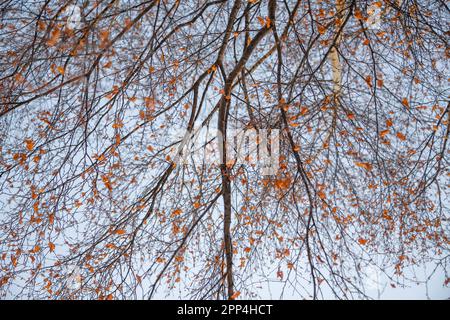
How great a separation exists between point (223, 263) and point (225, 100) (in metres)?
1.69

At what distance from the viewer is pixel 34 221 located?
10.3 feet

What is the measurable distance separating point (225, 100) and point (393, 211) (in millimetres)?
2287

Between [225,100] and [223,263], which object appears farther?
[225,100]

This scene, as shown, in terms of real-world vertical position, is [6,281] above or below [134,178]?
below

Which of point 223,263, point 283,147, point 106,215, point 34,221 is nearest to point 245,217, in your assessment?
point 223,263

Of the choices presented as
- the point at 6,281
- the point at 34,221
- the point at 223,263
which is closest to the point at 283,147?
the point at 223,263

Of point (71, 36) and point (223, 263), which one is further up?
point (71, 36)

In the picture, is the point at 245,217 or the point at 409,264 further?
the point at 409,264
